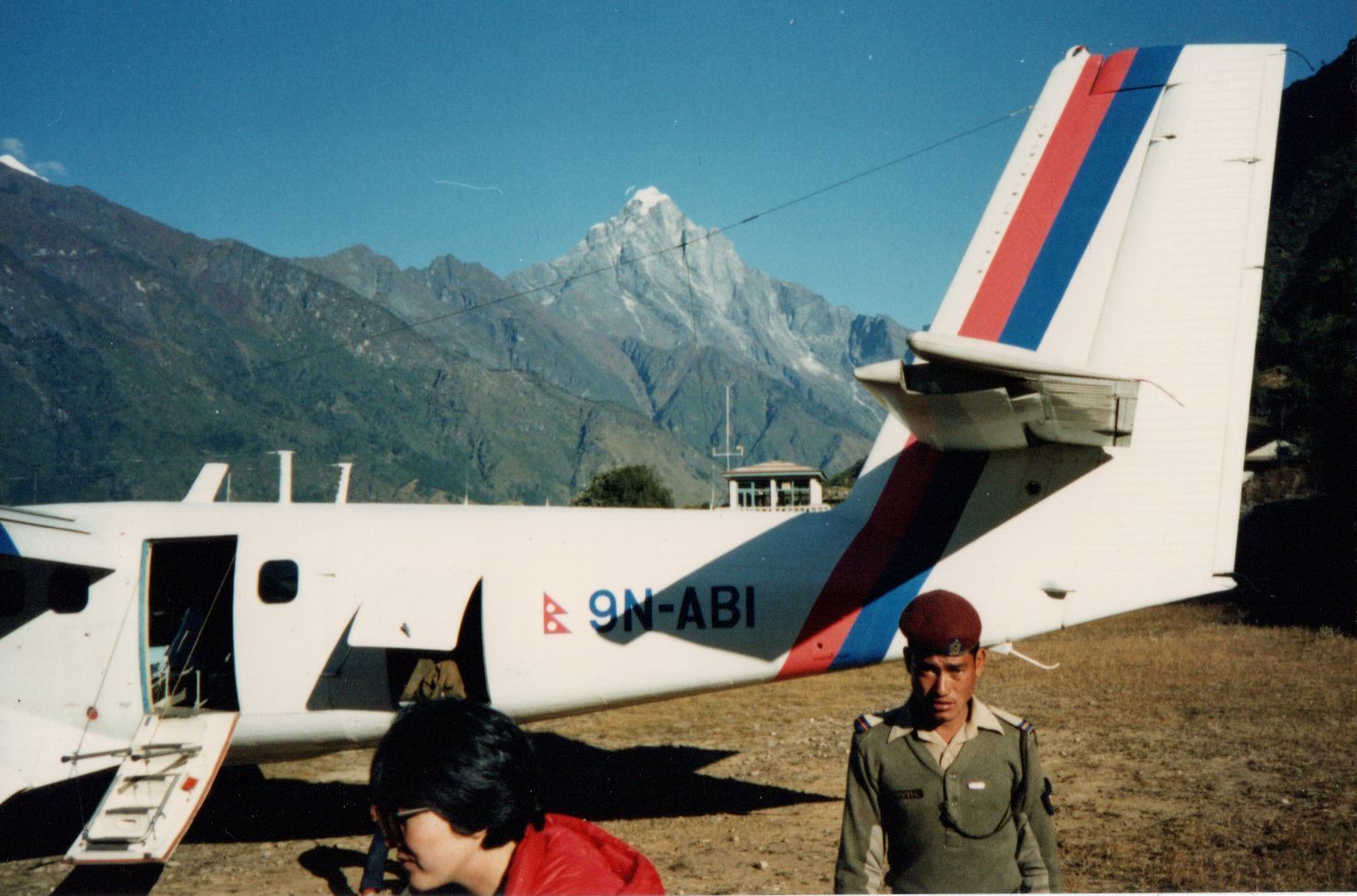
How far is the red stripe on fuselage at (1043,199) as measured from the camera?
6020 mm

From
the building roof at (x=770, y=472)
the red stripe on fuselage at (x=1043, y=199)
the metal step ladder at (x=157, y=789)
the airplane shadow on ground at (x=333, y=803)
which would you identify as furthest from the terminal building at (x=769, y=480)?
the red stripe on fuselage at (x=1043, y=199)

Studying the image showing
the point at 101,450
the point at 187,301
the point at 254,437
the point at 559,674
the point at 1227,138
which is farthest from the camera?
the point at 187,301

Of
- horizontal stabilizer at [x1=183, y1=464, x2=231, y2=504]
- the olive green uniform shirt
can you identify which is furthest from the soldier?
horizontal stabilizer at [x1=183, y1=464, x2=231, y2=504]

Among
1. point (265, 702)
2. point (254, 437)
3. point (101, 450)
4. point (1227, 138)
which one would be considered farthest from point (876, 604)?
point (254, 437)

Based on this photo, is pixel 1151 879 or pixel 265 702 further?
pixel 265 702

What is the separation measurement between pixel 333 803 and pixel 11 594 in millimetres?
3729

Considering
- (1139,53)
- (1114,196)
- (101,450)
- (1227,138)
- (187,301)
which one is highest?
(187,301)

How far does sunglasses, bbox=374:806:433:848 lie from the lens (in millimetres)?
1819

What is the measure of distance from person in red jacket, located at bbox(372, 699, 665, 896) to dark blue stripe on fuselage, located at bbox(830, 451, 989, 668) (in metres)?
4.65

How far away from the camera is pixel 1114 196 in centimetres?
582

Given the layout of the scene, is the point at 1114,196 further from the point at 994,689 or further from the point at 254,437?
the point at 254,437

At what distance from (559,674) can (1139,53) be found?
6.42 meters

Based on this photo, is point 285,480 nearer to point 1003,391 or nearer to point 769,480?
point 1003,391

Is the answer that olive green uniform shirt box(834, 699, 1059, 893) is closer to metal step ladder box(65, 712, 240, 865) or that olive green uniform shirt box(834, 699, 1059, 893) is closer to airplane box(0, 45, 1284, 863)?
airplane box(0, 45, 1284, 863)
